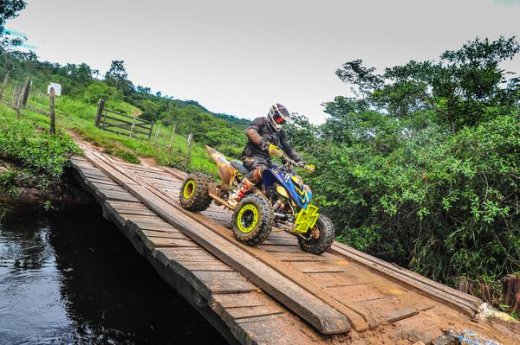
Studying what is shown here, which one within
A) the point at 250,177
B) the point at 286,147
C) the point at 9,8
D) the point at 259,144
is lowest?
the point at 250,177

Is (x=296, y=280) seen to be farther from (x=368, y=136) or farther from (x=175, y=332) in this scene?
(x=368, y=136)

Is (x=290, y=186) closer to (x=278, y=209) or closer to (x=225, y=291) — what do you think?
(x=278, y=209)

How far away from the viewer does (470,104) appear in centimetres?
870

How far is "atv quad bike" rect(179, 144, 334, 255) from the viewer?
4.49m

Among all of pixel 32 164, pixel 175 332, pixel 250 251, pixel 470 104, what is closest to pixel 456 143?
pixel 470 104

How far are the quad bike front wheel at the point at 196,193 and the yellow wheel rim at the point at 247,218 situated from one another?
1305 mm

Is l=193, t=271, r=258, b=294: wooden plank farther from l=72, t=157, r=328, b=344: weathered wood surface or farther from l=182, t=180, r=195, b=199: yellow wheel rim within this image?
l=182, t=180, r=195, b=199: yellow wheel rim

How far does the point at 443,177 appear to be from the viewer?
618 cm

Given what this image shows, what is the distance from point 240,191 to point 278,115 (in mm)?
1320

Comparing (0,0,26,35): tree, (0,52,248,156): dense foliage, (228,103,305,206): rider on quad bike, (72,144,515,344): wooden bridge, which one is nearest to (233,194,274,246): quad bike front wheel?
(72,144,515,344): wooden bridge

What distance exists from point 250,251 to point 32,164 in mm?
6349

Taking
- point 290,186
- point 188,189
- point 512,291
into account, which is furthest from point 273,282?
point 512,291

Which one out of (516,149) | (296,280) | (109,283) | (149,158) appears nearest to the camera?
(296,280)

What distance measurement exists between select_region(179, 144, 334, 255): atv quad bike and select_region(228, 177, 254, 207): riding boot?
7 centimetres
